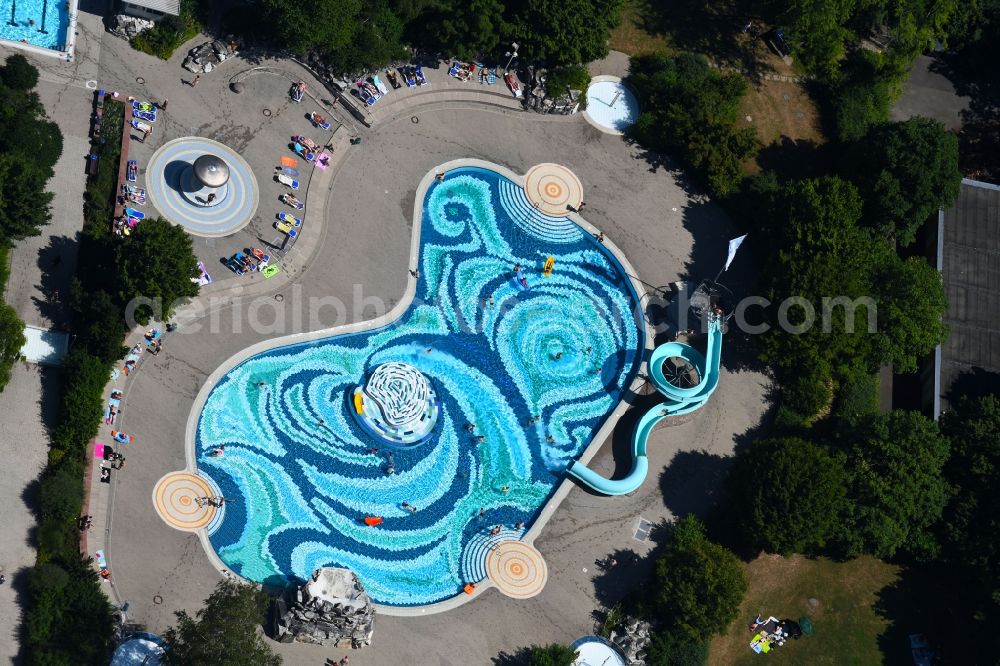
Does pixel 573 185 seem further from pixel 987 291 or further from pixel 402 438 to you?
pixel 987 291

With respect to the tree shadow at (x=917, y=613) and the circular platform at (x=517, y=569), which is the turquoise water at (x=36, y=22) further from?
the tree shadow at (x=917, y=613)

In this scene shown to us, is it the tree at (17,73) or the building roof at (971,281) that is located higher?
the tree at (17,73)

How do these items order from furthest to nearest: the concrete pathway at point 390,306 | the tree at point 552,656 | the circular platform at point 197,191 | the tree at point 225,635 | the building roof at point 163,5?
the building roof at point 163,5, the circular platform at point 197,191, the concrete pathway at point 390,306, the tree at point 552,656, the tree at point 225,635

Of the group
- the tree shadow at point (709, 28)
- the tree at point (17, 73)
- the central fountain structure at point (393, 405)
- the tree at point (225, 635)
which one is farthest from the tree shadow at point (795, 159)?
the tree at point (17, 73)

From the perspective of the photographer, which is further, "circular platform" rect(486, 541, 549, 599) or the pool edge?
"circular platform" rect(486, 541, 549, 599)

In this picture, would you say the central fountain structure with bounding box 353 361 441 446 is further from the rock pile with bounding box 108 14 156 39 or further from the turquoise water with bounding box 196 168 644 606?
the rock pile with bounding box 108 14 156 39

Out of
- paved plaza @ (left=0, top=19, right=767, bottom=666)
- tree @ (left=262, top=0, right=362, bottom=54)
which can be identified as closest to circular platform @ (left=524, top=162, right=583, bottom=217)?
paved plaza @ (left=0, top=19, right=767, bottom=666)

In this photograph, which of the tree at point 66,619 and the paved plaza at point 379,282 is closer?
the tree at point 66,619
